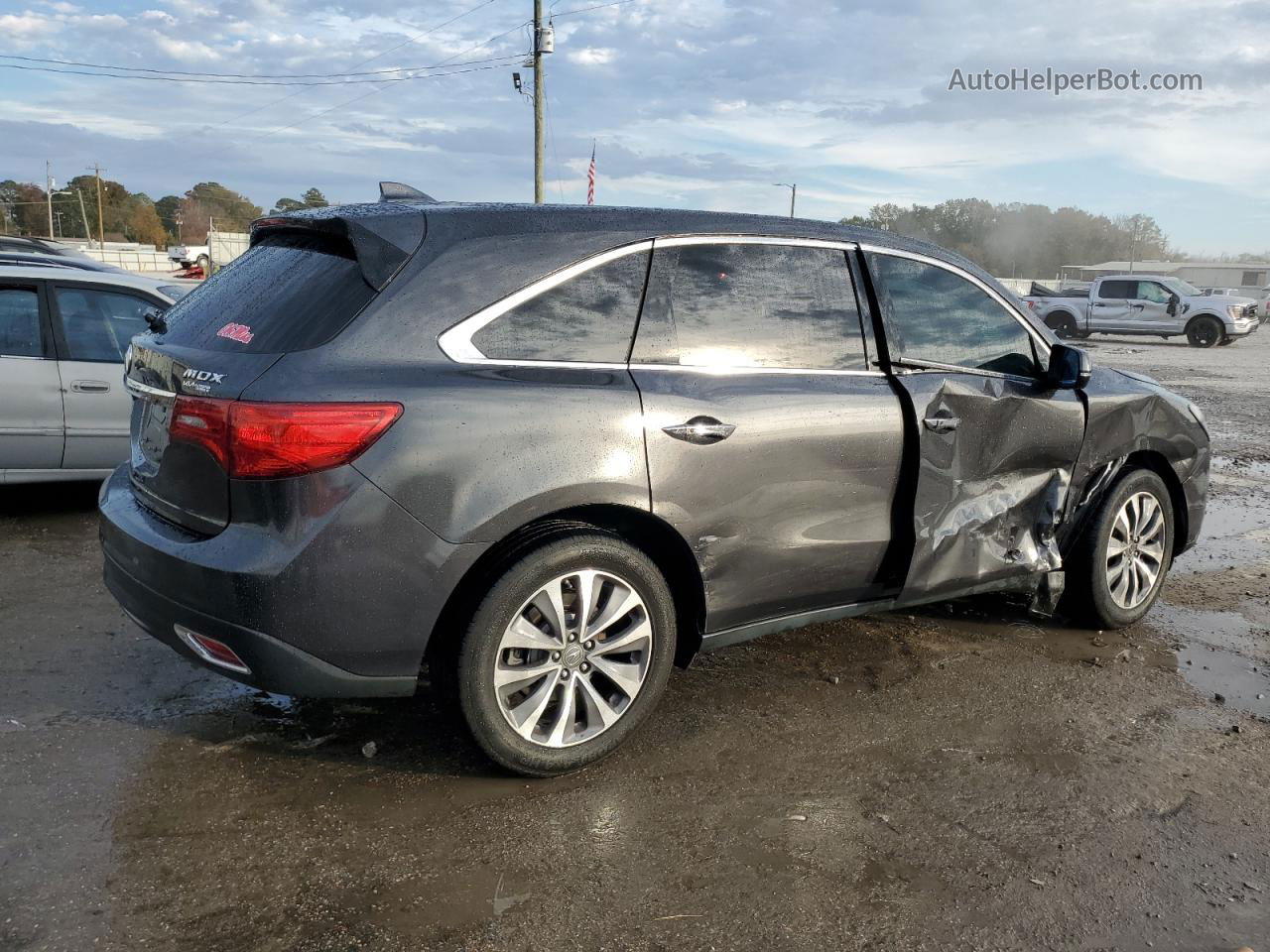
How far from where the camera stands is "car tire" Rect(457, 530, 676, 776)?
10.3 ft

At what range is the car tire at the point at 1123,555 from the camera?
4742mm

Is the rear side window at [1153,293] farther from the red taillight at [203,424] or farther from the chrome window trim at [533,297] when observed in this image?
the red taillight at [203,424]

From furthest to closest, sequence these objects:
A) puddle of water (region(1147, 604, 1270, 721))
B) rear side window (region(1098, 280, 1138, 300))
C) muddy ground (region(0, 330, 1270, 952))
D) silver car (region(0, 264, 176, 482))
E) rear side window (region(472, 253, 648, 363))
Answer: rear side window (region(1098, 280, 1138, 300)) < silver car (region(0, 264, 176, 482)) < puddle of water (region(1147, 604, 1270, 721)) < rear side window (region(472, 253, 648, 363)) < muddy ground (region(0, 330, 1270, 952))

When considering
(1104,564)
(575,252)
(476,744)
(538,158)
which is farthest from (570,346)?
(538,158)

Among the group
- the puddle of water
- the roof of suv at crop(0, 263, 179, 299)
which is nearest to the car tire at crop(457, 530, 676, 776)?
the puddle of water

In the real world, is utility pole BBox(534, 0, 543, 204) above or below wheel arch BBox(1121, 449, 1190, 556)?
above

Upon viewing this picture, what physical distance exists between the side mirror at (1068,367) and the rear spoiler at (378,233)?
107 inches

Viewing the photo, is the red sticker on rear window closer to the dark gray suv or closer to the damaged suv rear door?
the dark gray suv

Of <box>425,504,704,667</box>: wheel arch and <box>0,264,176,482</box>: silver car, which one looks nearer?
<box>425,504,704,667</box>: wheel arch

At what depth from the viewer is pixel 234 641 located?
3.01m

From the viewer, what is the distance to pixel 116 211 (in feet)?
386

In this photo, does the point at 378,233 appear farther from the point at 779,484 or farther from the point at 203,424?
the point at 779,484

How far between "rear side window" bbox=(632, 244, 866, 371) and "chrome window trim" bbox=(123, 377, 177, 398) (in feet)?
4.84

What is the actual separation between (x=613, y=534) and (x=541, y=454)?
391 millimetres
